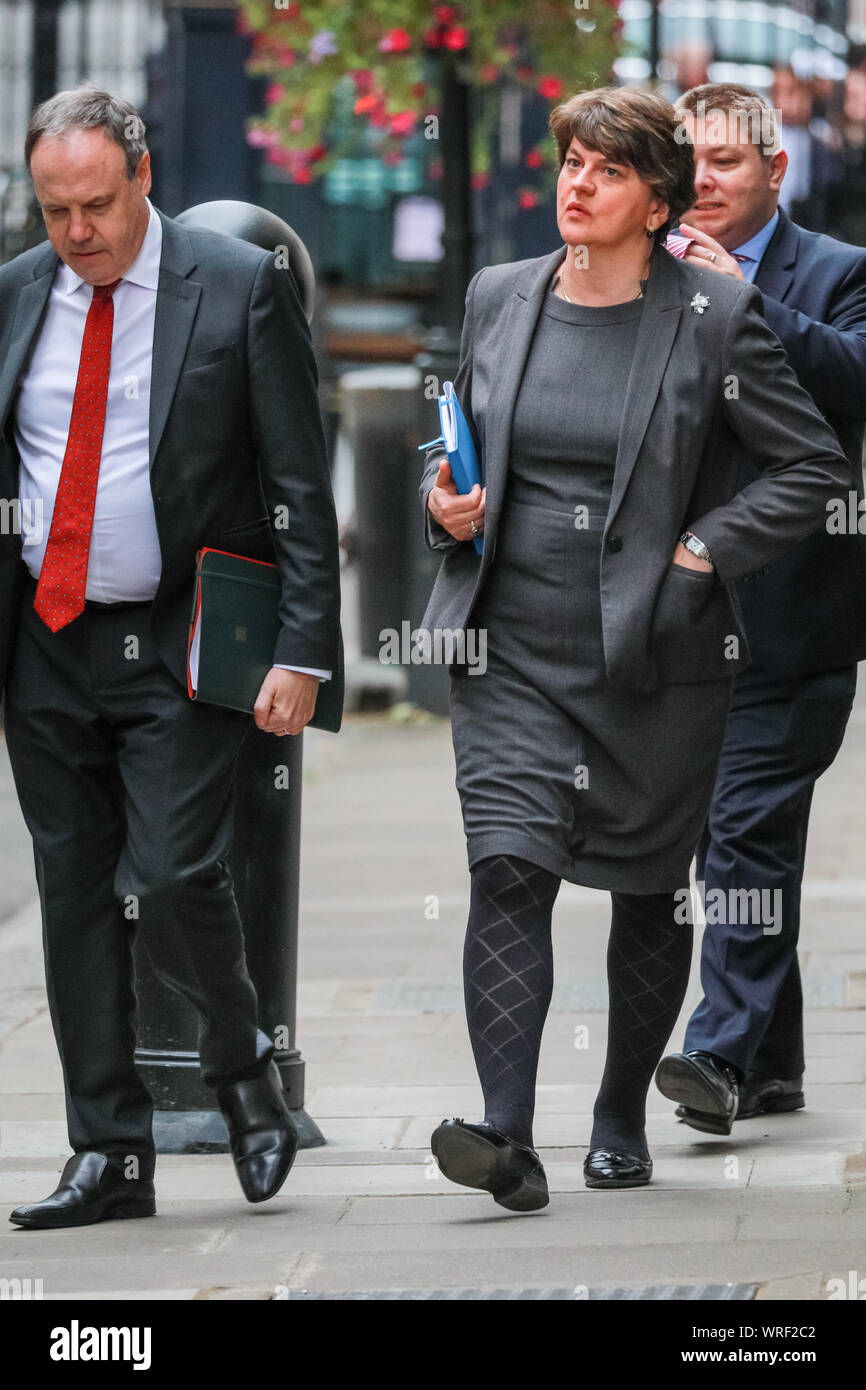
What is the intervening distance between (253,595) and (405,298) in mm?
21499

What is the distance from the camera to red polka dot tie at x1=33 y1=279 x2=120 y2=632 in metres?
3.97

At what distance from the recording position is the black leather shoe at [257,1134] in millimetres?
4129

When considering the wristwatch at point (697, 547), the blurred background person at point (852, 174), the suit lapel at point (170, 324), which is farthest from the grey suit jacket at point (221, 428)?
the blurred background person at point (852, 174)

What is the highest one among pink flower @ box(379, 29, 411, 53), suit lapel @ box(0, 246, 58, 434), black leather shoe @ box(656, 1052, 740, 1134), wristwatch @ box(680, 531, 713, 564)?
pink flower @ box(379, 29, 411, 53)

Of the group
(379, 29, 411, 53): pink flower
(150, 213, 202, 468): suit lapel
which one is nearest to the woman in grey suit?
(150, 213, 202, 468): suit lapel

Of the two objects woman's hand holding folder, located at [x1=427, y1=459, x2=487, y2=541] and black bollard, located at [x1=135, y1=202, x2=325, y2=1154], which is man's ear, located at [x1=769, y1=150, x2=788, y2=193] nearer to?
black bollard, located at [x1=135, y1=202, x2=325, y2=1154]

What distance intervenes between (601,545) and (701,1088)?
1.16 m

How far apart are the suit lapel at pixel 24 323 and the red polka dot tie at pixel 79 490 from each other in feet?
0.33

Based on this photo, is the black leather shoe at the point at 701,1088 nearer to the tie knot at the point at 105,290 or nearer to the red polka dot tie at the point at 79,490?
the red polka dot tie at the point at 79,490

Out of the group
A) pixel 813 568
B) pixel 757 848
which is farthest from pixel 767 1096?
pixel 813 568

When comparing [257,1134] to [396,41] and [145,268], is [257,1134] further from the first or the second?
[396,41]

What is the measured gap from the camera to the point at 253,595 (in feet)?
13.3

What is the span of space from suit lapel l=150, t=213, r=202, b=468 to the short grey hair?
0.57 feet
